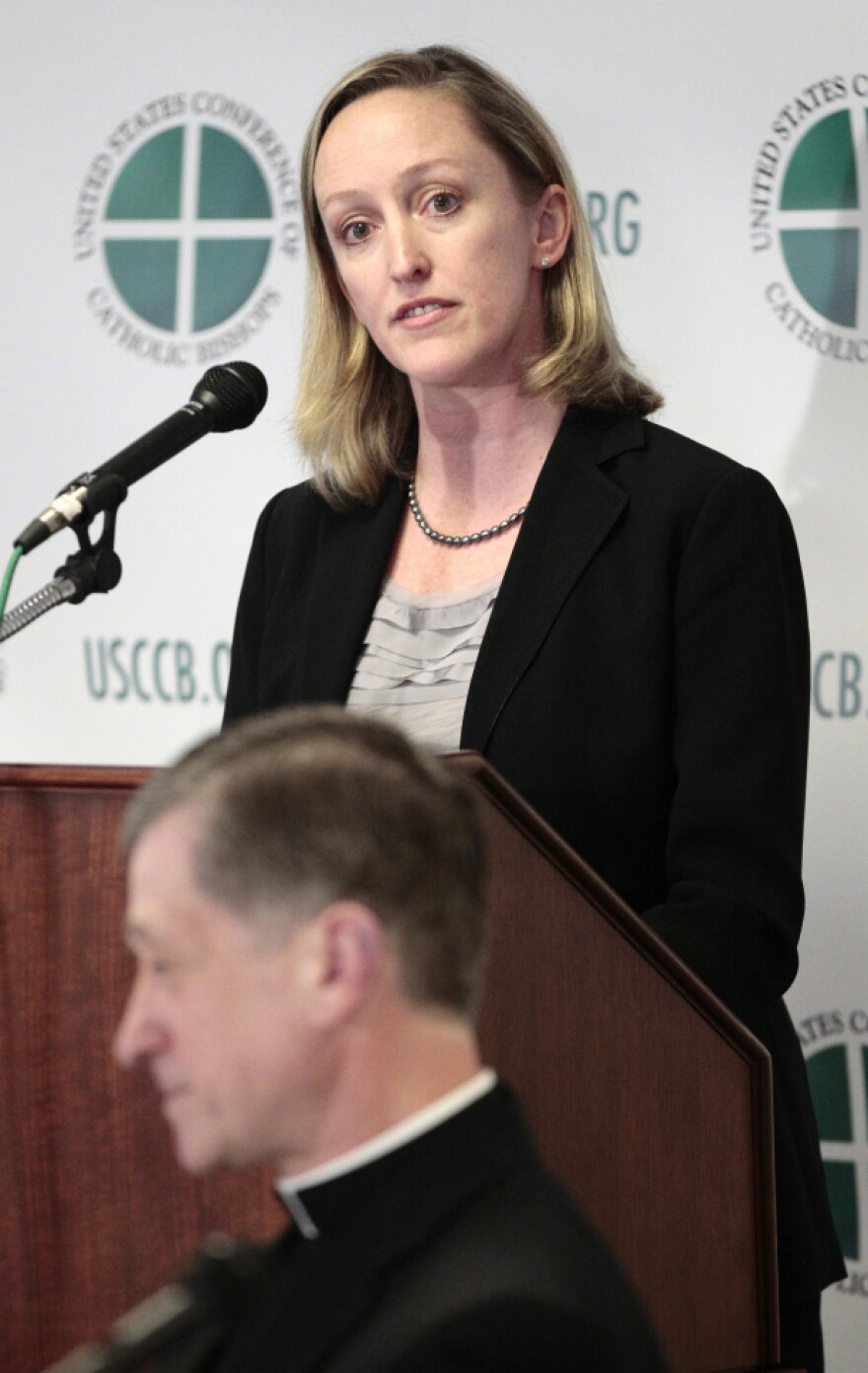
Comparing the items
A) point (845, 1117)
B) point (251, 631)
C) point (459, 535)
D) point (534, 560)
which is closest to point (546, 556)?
point (534, 560)

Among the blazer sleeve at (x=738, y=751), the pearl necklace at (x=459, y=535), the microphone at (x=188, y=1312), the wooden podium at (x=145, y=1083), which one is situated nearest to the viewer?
the microphone at (x=188, y=1312)

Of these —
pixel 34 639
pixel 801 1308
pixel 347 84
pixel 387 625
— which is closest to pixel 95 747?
pixel 34 639

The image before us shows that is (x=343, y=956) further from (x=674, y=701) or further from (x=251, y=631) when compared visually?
(x=251, y=631)

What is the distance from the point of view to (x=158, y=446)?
2.08 m

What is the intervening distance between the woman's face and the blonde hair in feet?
0.10

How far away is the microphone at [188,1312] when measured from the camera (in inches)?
40.9

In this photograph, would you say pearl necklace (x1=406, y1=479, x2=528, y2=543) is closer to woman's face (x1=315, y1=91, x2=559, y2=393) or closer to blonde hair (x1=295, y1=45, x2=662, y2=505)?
blonde hair (x1=295, y1=45, x2=662, y2=505)

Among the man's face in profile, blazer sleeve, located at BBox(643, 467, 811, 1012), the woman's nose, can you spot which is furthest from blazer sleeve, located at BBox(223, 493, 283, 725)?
the man's face in profile

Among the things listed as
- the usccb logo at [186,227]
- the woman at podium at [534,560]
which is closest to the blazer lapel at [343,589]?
the woman at podium at [534,560]

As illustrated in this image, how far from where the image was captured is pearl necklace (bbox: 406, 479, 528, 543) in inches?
103

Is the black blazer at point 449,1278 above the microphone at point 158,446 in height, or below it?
below

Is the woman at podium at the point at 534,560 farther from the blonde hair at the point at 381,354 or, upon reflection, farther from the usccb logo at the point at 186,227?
the usccb logo at the point at 186,227

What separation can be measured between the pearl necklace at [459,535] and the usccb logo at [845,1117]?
1131 mm

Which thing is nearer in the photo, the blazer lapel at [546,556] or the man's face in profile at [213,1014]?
the man's face in profile at [213,1014]
